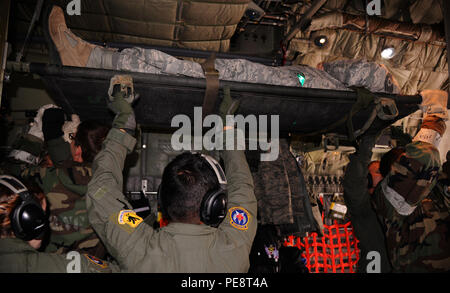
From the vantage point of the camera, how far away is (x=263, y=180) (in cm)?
206

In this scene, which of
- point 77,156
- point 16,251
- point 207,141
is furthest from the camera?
point 207,141

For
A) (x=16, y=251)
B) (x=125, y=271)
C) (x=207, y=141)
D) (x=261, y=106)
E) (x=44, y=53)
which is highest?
(x=44, y=53)

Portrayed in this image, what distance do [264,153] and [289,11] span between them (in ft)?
5.68

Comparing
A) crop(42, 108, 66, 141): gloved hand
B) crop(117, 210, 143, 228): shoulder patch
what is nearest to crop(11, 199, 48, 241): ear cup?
crop(117, 210, 143, 228): shoulder patch

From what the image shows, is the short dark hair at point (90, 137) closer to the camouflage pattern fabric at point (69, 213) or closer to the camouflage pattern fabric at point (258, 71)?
the camouflage pattern fabric at point (69, 213)

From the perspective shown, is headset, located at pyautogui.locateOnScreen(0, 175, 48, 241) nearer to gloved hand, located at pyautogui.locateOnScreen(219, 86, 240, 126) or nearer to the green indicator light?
gloved hand, located at pyautogui.locateOnScreen(219, 86, 240, 126)

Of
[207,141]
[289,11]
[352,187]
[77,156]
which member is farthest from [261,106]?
[289,11]

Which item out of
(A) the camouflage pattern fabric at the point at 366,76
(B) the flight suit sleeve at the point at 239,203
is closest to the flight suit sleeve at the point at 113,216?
(B) the flight suit sleeve at the point at 239,203

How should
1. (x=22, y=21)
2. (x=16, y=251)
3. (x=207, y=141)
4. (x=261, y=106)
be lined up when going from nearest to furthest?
(x=16, y=251) → (x=261, y=106) → (x=207, y=141) → (x=22, y=21)

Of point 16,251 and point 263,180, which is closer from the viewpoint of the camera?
point 16,251

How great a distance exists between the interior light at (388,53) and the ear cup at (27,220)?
12.0ft

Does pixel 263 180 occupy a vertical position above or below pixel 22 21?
below

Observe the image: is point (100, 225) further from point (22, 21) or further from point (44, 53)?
point (44, 53)

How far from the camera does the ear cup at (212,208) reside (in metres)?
1.12
